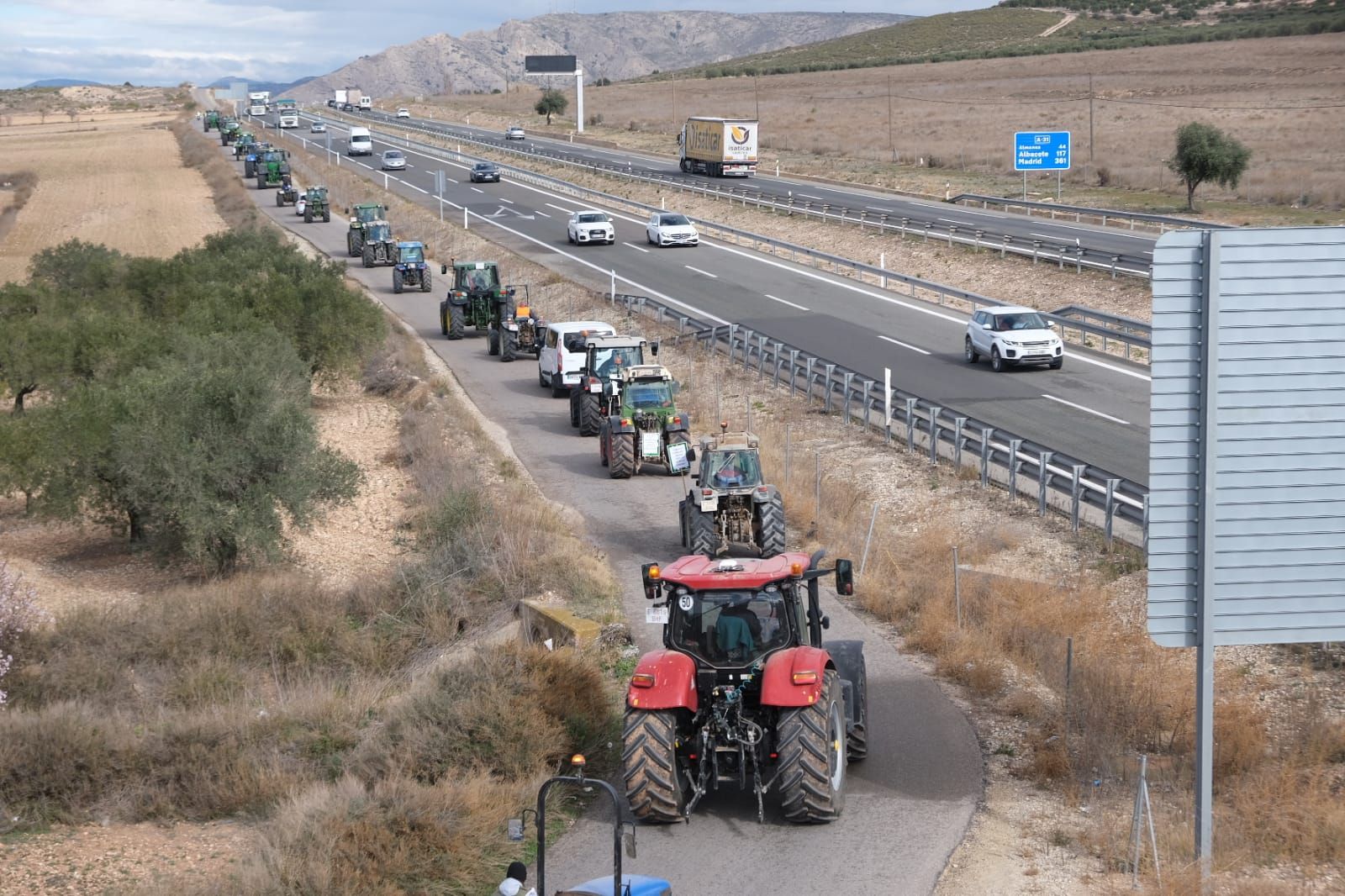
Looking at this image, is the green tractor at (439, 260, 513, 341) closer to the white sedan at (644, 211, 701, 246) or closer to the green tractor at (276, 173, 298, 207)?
the white sedan at (644, 211, 701, 246)

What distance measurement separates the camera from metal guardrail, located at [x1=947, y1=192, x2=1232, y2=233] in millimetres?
52125

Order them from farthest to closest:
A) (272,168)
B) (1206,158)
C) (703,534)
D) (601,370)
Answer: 1. (272,168)
2. (1206,158)
3. (601,370)
4. (703,534)

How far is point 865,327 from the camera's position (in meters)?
40.2

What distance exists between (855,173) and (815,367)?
49.8 metres

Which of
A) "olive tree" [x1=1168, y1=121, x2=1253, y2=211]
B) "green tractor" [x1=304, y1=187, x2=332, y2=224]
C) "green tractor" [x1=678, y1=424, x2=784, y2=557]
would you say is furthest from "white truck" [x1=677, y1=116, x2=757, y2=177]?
"green tractor" [x1=678, y1=424, x2=784, y2=557]

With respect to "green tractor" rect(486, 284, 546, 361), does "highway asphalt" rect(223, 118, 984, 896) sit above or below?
below

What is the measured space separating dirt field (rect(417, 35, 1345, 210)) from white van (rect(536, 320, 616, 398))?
34.0 meters

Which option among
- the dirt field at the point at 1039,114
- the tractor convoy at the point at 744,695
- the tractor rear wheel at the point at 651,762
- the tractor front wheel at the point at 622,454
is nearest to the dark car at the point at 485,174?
the dirt field at the point at 1039,114

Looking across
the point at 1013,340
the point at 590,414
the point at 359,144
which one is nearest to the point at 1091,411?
the point at 1013,340

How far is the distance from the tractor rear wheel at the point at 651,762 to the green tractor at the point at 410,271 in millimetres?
43628

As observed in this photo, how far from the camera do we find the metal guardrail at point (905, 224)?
43188 mm

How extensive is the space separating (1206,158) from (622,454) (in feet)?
132

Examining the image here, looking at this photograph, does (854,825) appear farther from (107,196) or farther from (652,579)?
(107,196)

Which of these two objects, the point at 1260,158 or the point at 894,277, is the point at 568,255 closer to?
the point at 894,277
